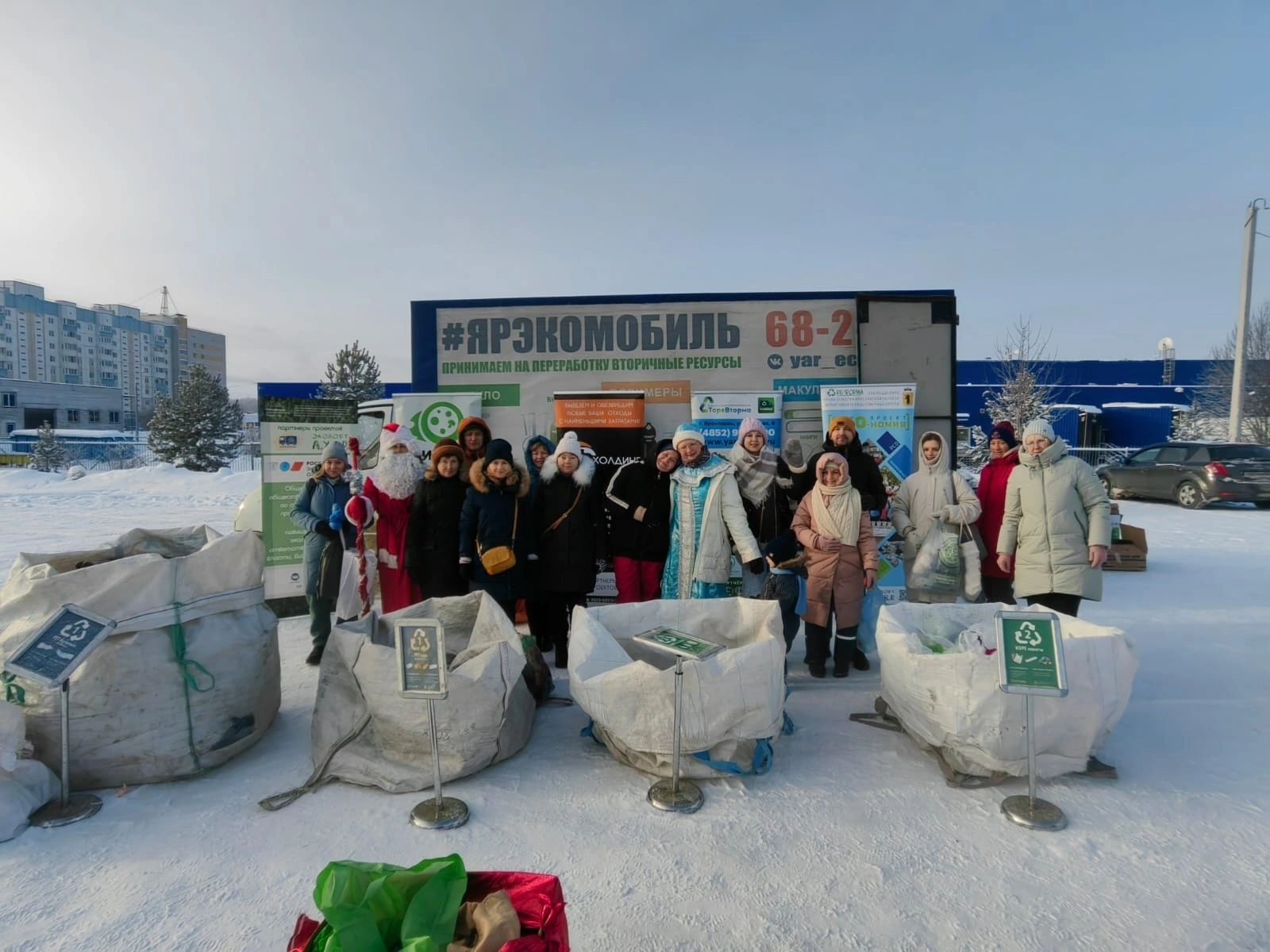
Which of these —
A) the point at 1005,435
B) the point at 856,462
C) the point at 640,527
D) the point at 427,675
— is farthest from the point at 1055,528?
the point at 427,675

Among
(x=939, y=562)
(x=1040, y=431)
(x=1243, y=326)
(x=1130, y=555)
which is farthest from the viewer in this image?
(x=1243, y=326)

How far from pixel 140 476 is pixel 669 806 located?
63.8 feet

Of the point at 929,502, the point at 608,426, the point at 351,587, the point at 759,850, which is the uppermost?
the point at 608,426

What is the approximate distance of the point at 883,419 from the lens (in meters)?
5.41

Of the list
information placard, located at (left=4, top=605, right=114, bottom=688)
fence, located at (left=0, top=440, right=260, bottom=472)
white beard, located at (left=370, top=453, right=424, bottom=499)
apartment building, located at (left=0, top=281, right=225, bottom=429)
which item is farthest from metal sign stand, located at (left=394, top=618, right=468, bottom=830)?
apartment building, located at (left=0, top=281, right=225, bottom=429)

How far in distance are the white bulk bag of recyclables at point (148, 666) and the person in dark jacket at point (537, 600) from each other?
1789 mm

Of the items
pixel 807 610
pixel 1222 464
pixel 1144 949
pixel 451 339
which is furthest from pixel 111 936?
pixel 1222 464

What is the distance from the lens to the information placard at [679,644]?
2.96m

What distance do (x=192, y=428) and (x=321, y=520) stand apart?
78.4 ft

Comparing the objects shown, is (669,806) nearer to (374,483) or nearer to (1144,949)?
(1144,949)

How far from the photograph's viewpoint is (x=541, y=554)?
4547mm

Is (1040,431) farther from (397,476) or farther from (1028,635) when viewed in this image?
(397,476)

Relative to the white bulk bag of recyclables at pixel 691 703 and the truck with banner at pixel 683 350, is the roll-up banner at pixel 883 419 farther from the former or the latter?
the white bulk bag of recyclables at pixel 691 703

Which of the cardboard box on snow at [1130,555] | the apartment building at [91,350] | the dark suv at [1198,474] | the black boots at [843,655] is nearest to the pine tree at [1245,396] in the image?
the dark suv at [1198,474]
